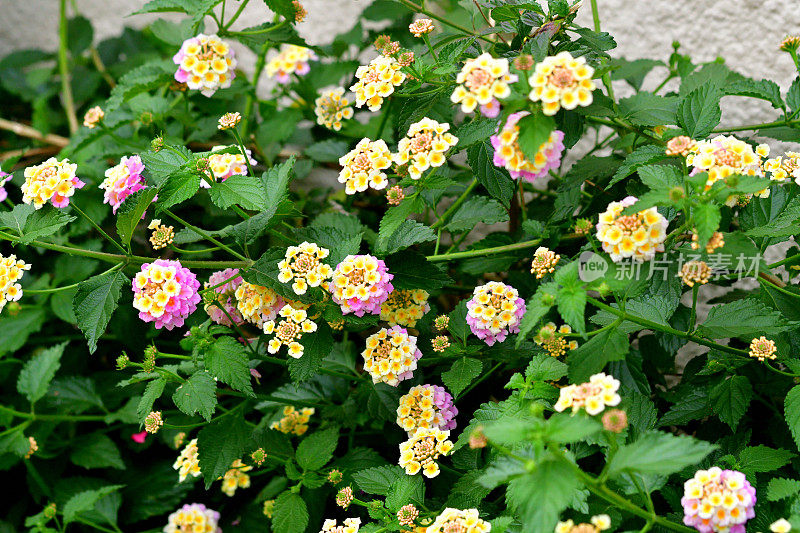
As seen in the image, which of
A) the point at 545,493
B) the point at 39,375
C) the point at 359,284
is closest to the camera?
the point at 545,493

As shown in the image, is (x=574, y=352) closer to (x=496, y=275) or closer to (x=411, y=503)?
(x=411, y=503)

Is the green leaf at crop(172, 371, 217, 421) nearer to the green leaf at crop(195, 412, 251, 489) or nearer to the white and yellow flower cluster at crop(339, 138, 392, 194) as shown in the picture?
the green leaf at crop(195, 412, 251, 489)

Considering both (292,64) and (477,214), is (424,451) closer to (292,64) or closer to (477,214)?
(477,214)

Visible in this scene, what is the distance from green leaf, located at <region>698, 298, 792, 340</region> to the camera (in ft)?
3.60

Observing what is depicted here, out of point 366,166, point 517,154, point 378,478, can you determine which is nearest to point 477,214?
point 366,166

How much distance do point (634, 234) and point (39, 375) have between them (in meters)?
1.41

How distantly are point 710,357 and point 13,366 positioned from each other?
5.82 feet

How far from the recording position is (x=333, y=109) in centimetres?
173

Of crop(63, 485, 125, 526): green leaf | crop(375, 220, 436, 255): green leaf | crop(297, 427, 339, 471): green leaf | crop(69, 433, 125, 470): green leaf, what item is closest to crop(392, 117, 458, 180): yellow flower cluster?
→ crop(375, 220, 436, 255): green leaf

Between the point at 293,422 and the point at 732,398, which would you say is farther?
the point at 293,422

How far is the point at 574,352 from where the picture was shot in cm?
108

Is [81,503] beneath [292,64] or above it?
beneath

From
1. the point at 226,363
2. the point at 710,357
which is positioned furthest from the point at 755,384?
the point at 226,363

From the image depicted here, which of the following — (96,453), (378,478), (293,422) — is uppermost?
(378,478)
